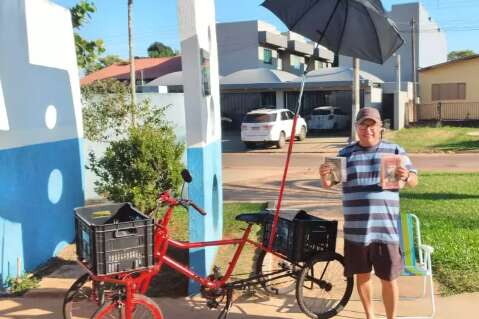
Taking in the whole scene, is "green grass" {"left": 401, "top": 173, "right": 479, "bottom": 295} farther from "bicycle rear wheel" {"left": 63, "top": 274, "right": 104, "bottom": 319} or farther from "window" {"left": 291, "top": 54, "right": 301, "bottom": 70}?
"window" {"left": 291, "top": 54, "right": 301, "bottom": 70}

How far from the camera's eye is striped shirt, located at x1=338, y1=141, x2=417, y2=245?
161 inches

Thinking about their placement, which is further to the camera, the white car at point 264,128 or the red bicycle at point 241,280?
the white car at point 264,128

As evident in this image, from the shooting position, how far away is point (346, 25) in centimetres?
505

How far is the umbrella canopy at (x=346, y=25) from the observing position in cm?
488

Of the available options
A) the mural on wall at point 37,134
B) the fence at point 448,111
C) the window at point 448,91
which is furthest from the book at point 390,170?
the window at point 448,91

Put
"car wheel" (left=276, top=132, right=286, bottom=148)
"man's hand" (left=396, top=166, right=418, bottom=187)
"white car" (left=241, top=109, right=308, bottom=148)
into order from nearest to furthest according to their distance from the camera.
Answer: "man's hand" (left=396, top=166, right=418, bottom=187)
"white car" (left=241, top=109, right=308, bottom=148)
"car wheel" (left=276, top=132, right=286, bottom=148)

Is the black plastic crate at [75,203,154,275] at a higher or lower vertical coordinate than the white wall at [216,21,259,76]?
lower

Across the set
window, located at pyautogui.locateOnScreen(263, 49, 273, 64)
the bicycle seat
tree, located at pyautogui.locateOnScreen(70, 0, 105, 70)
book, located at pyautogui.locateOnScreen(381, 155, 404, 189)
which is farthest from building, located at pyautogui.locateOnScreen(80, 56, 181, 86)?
book, located at pyautogui.locateOnScreen(381, 155, 404, 189)

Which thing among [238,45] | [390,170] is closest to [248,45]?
[238,45]

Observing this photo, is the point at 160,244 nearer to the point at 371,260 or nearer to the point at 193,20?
the point at 371,260

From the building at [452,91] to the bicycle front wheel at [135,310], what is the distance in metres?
30.6

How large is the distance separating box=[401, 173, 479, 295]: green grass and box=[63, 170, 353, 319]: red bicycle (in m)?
1.41

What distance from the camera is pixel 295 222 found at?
15.1ft

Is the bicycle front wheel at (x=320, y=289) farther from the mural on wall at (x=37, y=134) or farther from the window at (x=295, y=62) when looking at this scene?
the window at (x=295, y=62)
